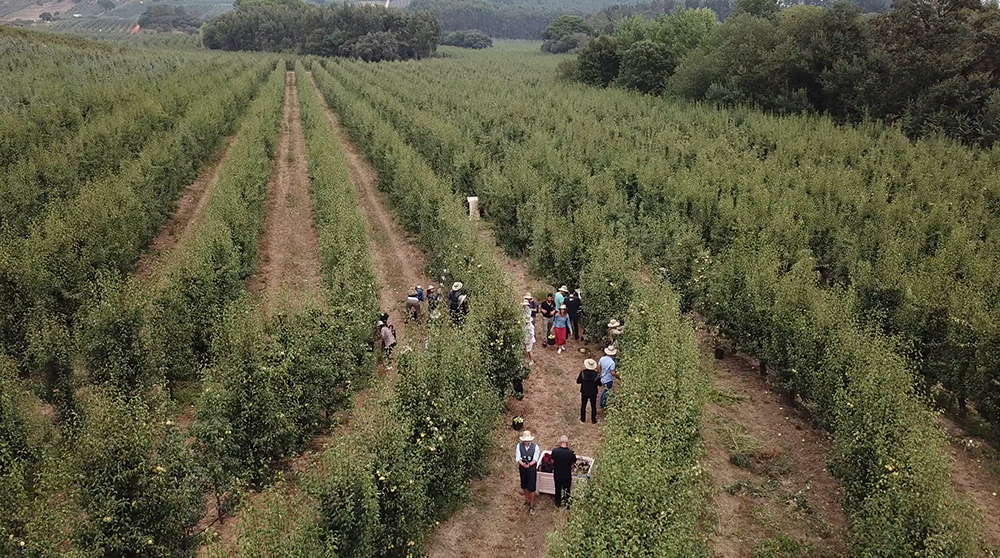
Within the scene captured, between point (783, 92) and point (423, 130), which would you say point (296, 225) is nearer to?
point (423, 130)

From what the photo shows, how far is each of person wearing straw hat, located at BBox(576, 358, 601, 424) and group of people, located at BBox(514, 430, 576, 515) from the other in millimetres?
2864

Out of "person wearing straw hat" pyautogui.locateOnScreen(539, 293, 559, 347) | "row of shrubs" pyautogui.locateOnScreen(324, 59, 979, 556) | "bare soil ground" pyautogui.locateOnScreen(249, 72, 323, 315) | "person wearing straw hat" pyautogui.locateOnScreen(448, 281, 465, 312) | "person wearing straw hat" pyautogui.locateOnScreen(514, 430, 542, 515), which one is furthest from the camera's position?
"bare soil ground" pyautogui.locateOnScreen(249, 72, 323, 315)

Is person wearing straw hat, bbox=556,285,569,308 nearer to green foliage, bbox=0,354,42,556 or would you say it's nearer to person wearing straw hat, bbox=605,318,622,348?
person wearing straw hat, bbox=605,318,622,348

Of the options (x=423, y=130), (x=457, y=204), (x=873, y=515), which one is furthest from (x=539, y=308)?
(x=423, y=130)

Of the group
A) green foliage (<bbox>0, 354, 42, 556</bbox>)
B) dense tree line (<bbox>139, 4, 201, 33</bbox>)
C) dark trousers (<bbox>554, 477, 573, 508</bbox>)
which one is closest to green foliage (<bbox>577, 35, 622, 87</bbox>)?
dark trousers (<bbox>554, 477, 573, 508</bbox>)

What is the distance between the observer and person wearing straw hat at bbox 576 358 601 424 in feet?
53.2

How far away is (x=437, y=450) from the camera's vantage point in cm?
1240

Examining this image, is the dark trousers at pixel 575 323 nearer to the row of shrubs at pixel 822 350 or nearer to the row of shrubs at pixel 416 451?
the row of shrubs at pixel 822 350

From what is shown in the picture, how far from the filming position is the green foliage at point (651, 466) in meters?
9.45

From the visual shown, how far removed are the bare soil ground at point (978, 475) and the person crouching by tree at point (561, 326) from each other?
10.1m

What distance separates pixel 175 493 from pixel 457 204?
17.4 m

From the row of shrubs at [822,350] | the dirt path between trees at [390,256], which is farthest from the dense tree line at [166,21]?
the row of shrubs at [822,350]

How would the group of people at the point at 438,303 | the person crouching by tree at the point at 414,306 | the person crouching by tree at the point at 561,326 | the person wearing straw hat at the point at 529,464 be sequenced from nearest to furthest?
1. the person wearing straw hat at the point at 529,464
2. the group of people at the point at 438,303
3. the person crouching by tree at the point at 561,326
4. the person crouching by tree at the point at 414,306

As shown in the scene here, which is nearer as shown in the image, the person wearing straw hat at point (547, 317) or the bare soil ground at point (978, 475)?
the bare soil ground at point (978, 475)
